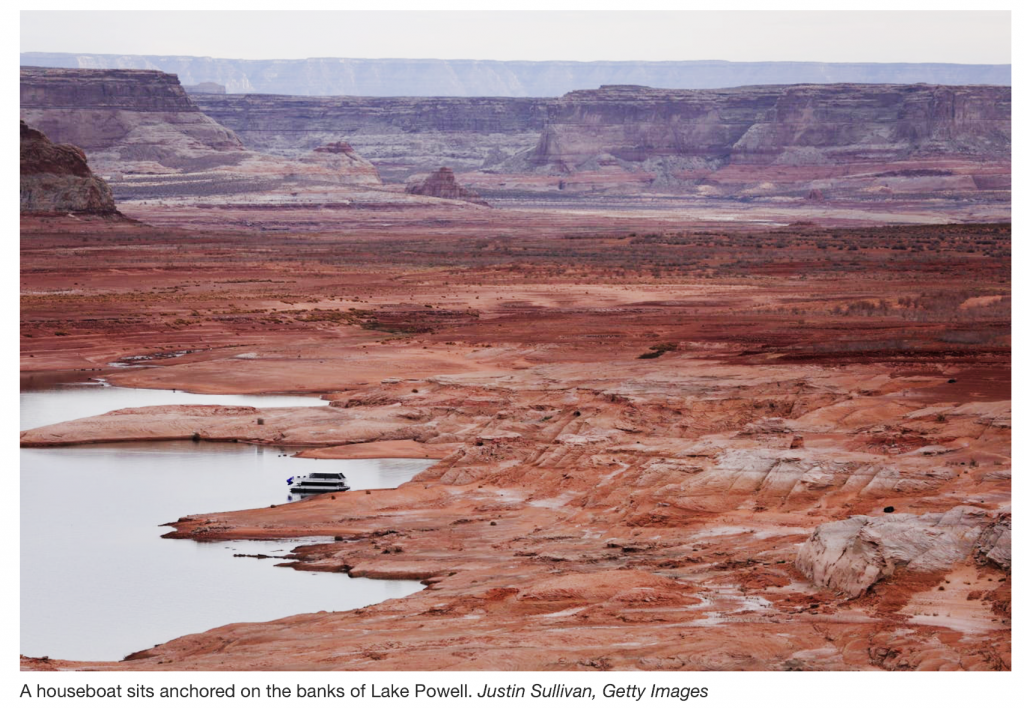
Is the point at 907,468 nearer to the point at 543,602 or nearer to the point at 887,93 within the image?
the point at 543,602

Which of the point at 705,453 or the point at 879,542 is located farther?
the point at 705,453

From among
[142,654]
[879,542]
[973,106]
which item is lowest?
[142,654]

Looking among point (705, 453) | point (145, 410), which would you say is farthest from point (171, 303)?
point (705, 453)

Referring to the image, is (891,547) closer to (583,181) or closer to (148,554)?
Answer: (148,554)

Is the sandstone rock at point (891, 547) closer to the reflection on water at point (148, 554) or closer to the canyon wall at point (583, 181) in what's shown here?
the reflection on water at point (148, 554)

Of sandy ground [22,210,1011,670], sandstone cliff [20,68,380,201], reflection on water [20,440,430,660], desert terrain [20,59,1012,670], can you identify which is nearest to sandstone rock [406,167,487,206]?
sandstone cliff [20,68,380,201]
